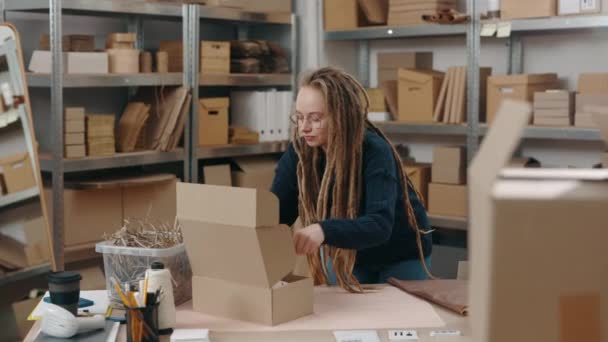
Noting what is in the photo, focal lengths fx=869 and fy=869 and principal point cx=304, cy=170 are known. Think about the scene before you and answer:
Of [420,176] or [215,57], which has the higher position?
[215,57]

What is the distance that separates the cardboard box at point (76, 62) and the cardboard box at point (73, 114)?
0.17 m

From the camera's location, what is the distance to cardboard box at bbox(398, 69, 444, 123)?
15.5 feet

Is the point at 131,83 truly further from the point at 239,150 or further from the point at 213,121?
the point at 239,150

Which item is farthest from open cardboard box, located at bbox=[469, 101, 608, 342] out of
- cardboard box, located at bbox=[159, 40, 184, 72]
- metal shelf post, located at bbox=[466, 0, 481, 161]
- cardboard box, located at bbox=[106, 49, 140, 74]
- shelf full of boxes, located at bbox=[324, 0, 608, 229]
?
cardboard box, located at bbox=[159, 40, 184, 72]

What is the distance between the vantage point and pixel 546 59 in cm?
469

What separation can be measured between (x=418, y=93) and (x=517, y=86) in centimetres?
61

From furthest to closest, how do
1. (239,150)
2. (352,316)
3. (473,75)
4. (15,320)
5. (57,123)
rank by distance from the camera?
(239,150), (473,75), (57,123), (15,320), (352,316)

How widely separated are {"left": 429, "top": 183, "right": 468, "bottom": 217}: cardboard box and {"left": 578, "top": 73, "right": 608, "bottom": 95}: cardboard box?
2.73 ft

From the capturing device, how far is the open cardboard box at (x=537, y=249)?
799 millimetres

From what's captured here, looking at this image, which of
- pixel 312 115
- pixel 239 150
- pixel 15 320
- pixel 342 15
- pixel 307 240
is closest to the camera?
pixel 307 240

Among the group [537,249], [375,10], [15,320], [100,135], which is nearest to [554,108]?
[375,10]

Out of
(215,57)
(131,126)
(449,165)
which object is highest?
(215,57)

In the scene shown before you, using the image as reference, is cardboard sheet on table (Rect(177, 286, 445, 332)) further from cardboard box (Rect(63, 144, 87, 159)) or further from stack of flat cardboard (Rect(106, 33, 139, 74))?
stack of flat cardboard (Rect(106, 33, 139, 74))

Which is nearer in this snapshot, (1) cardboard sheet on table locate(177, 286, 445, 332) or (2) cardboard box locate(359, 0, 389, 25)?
(1) cardboard sheet on table locate(177, 286, 445, 332)
